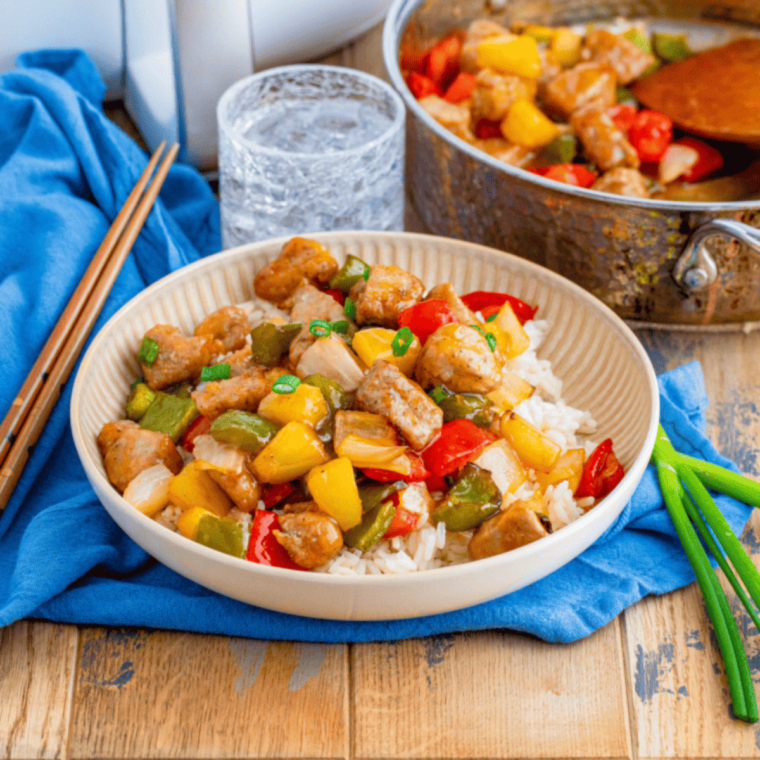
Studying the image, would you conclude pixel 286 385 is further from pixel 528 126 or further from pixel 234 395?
pixel 528 126

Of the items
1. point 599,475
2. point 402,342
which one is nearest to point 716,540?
point 599,475

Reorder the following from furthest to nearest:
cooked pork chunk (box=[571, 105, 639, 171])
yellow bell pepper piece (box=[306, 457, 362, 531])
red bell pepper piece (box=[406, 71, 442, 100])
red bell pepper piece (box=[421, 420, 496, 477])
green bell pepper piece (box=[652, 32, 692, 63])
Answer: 1. green bell pepper piece (box=[652, 32, 692, 63])
2. red bell pepper piece (box=[406, 71, 442, 100])
3. cooked pork chunk (box=[571, 105, 639, 171])
4. red bell pepper piece (box=[421, 420, 496, 477])
5. yellow bell pepper piece (box=[306, 457, 362, 531])

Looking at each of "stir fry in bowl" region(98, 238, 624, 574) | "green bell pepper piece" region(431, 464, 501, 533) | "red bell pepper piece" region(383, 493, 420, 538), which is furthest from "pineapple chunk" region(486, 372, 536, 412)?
"red bell pepper piece" region(383, 493, 420, 538)

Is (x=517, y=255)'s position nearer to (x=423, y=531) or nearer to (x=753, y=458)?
(x=753, y=458)

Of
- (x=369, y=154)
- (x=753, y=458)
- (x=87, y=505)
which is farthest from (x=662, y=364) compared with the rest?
(x=87, y=505)

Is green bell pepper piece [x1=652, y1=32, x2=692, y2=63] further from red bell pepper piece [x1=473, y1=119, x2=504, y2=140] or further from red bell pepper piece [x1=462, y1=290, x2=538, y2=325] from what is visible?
red bell pepper piece [x1=462, y1=290, x2=538, y2=325]

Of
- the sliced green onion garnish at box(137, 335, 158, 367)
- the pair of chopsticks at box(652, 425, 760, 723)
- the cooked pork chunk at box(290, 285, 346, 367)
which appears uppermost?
the cooked pork chunk at box(290, 285, 346, 367)
